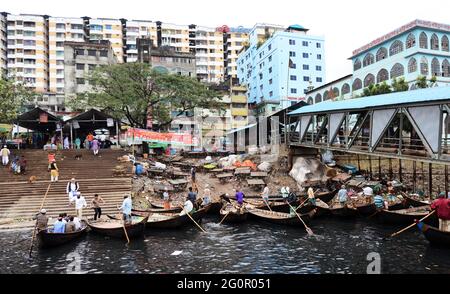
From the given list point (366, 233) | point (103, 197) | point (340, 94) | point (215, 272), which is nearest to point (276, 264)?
point (215, 272)

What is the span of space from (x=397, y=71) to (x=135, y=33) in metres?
65.1

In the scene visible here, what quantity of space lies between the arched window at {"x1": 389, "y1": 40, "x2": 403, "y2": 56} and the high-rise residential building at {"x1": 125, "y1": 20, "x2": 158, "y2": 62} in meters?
59.4

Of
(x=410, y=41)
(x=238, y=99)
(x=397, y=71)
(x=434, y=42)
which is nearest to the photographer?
(x=410, y=41)

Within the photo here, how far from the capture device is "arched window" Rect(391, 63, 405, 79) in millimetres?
36562

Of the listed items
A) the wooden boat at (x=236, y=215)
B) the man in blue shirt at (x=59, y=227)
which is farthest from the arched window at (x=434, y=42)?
the man in blue shirt at (x=59, y=227)

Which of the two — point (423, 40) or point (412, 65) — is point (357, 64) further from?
point (423, 40)

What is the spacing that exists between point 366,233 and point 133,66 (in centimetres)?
2919

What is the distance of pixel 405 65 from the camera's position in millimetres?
36125

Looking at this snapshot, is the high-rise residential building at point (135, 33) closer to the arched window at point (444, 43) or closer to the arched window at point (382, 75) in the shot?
Result: the arched window at point (382, 75)

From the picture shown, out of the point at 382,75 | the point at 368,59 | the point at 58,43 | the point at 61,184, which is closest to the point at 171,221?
the point at 61,184

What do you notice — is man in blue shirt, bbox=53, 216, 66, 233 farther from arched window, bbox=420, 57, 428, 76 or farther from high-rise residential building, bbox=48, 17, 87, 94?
high-rise residential building, bbox=48, 17, 87, 94

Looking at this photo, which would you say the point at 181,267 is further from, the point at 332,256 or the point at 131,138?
the point at 131,138

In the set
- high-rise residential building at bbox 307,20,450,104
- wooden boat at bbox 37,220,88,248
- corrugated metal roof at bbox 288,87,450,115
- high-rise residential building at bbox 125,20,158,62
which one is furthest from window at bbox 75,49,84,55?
wooden boat at bbox 37,220,88,248

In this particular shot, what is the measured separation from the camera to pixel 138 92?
37312 millimetres
